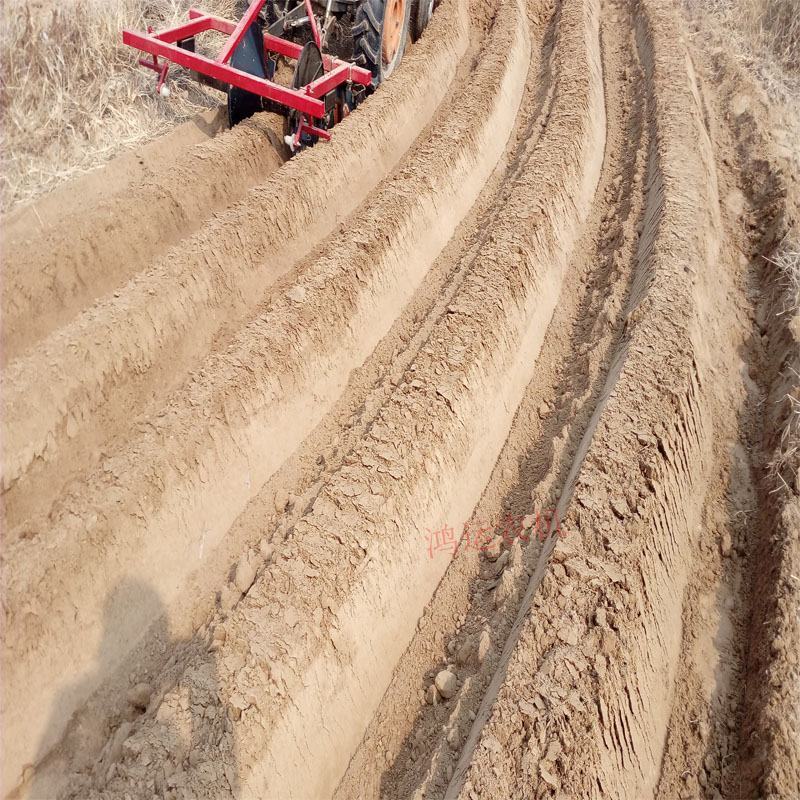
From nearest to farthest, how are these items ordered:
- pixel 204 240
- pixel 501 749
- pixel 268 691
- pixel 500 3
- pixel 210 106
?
1. pixel 501 749
2. pixel 268 691
3. pixel 204 240
4. pixel 210 106
5. pixel 500 3

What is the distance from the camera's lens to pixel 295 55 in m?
6.02

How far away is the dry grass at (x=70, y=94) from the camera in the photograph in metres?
5.66

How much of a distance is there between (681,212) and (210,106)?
16.2 ft

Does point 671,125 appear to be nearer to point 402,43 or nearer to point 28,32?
point 402,43

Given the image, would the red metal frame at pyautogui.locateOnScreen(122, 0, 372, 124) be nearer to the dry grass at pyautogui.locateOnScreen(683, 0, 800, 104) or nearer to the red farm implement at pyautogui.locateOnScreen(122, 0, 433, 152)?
the red farm implement at pyautogui.locateOnScreen(122, 0, 433, 152)

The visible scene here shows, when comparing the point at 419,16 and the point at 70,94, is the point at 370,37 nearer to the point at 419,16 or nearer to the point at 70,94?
the point at 419,16

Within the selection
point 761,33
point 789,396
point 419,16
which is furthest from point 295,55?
point 761,33

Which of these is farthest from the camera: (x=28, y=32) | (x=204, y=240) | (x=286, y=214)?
(x=28, y=32)

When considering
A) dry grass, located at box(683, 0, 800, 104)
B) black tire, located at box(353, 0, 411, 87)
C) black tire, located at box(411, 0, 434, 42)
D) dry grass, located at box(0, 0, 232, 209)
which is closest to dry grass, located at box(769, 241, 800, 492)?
dry grass, located at box(683, 0, 800, 104)

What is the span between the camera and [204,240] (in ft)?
14.6

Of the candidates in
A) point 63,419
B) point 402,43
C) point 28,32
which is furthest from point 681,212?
point 28,32

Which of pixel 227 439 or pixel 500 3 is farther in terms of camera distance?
pixel 500 3

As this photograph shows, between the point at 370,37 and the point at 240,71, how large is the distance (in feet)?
5.60

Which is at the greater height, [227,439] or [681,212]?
[681,212]
